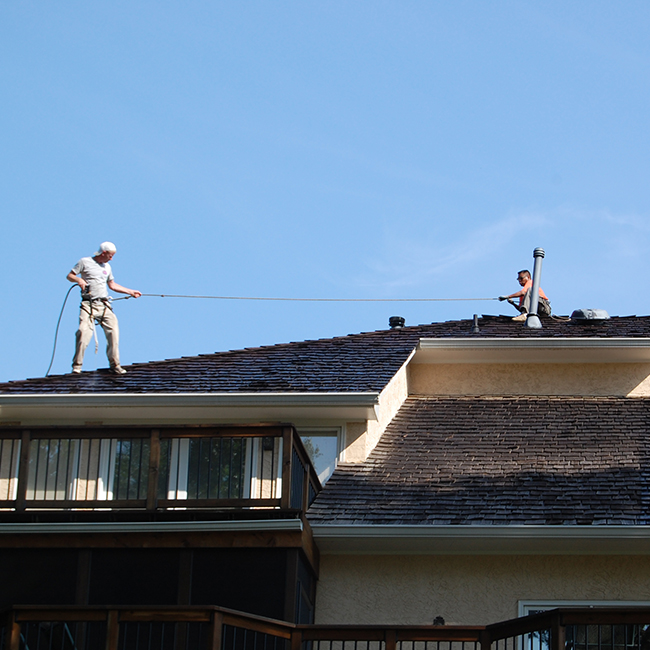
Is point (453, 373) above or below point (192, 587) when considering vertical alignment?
above

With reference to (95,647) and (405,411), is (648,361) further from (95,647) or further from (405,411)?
(95,647)

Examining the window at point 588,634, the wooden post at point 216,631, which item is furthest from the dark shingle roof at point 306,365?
the wooden post at point 216,631

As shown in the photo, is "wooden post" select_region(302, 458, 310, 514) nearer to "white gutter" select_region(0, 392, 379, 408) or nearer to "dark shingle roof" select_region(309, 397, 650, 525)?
"dark shingle roof" select_region(309, 397, 650, 525)

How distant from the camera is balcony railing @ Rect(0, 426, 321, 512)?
11.8 m

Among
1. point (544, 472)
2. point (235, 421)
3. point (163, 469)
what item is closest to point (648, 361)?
point (544, 472)

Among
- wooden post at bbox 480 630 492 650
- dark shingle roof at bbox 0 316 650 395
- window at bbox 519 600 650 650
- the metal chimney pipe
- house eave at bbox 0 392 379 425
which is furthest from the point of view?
the metal chimney pipe

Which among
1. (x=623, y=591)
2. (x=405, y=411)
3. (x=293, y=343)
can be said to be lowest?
(x=623, y=591)

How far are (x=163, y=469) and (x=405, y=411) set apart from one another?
389 centimetres

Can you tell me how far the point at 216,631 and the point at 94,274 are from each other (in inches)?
278

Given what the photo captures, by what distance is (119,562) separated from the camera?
1183 centimetres

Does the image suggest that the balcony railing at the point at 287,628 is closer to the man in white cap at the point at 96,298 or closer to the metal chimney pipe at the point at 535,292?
the man in white cap at the point at 96,298

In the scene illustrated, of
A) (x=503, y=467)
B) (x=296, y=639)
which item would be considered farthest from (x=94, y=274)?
(x=296, y=639)

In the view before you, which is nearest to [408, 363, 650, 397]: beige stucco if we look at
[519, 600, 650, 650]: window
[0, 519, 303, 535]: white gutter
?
[519, 600, 650, 650]: window

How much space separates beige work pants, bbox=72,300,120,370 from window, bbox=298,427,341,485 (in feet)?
10.2
